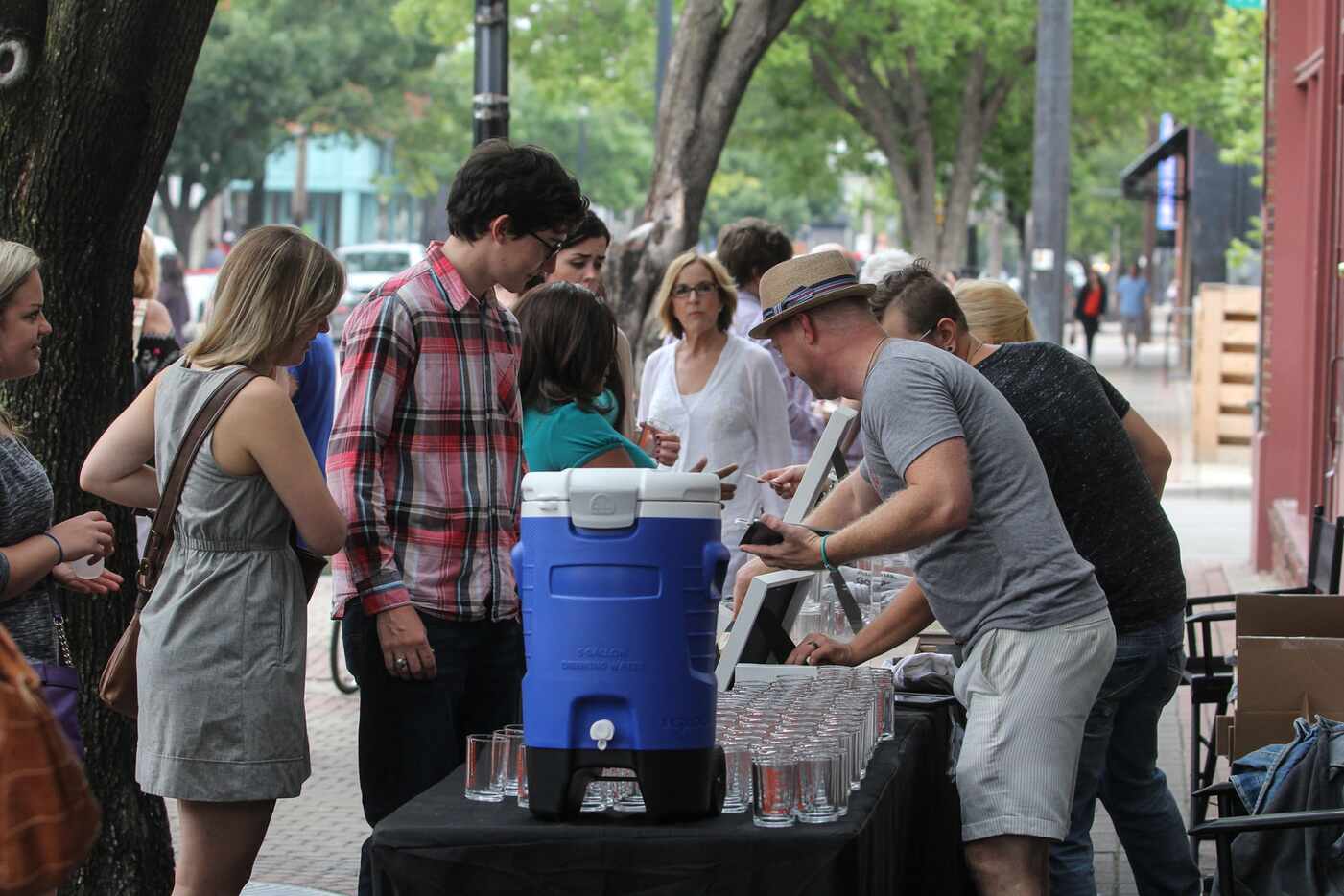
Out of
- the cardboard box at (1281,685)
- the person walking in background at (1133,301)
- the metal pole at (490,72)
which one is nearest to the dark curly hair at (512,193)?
the cardboard box at (1281,685)

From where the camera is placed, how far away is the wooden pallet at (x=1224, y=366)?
68.8 ft

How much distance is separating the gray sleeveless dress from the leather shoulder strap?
0.02 meters

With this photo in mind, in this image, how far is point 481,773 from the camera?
12.0 feet

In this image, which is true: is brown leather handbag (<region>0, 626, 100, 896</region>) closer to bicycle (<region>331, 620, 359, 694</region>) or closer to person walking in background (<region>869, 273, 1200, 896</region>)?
person walking in background (<region>869, 273, 1200, 896</region>)

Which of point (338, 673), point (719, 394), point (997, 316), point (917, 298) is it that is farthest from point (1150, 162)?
point (917, 298)

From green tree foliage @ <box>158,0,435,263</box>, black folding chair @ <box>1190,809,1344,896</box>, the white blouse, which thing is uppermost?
green tree foliage @ <box>158,0,435,263</box>

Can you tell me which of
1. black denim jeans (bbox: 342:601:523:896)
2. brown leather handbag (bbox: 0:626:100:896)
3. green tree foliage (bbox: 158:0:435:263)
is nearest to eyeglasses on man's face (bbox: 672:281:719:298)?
black denim jeans (bbox: 342:601:523:896)

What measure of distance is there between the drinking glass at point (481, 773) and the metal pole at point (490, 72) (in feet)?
20.1

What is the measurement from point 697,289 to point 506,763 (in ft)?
13.2

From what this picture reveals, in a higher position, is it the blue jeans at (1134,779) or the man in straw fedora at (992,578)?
the man in straw fedora at (992,578)

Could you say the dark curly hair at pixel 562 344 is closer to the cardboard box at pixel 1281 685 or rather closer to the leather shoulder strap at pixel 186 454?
the leather shoulder strap at pixel 186 454

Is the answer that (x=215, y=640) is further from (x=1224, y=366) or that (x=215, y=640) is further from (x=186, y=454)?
(x=1224, y=366)

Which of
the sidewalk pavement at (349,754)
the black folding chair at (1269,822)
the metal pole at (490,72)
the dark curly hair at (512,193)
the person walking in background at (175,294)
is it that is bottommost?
the sidewalk pavement at (349,754)

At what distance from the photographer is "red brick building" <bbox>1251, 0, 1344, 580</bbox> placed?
435 inches
